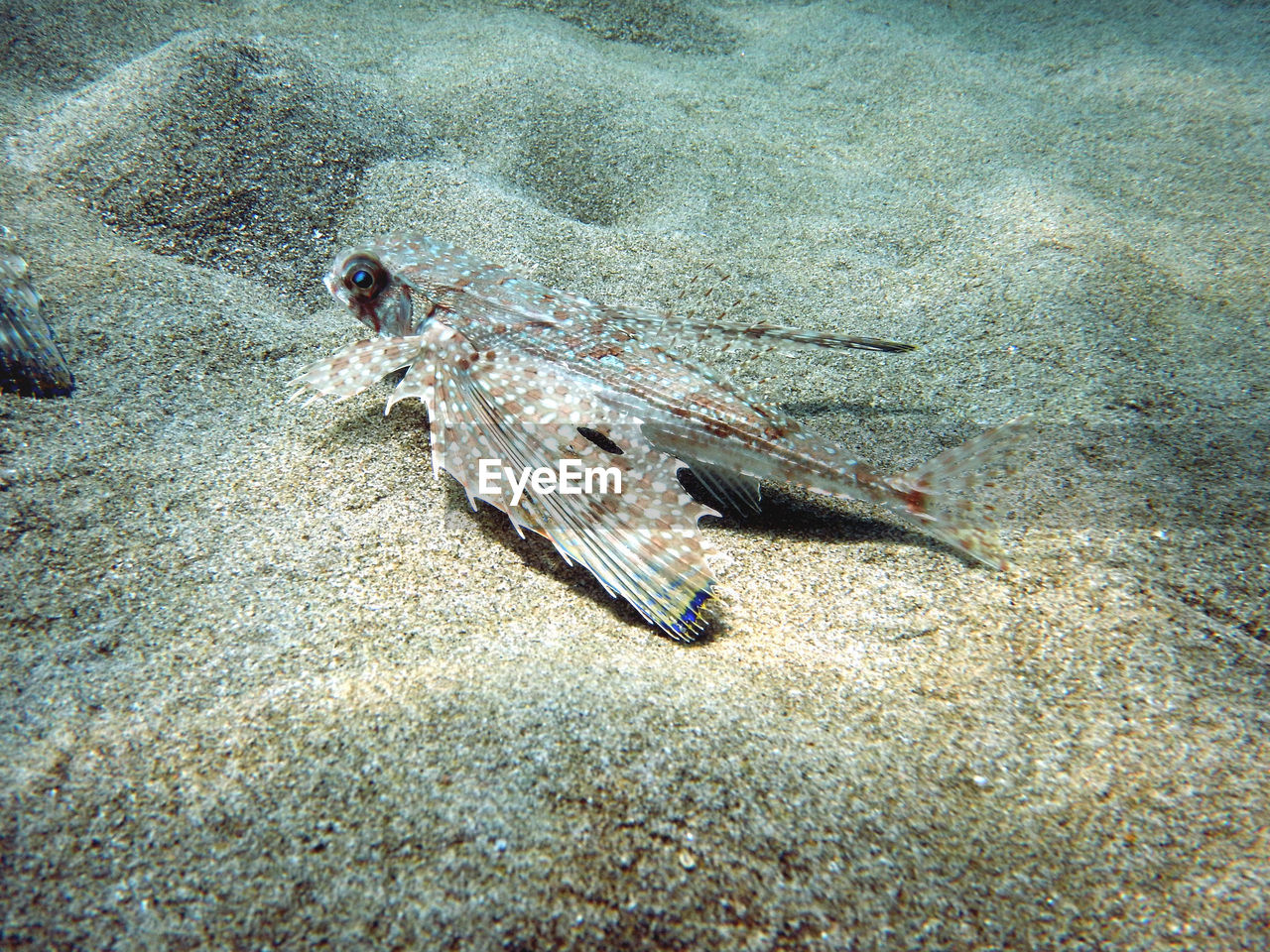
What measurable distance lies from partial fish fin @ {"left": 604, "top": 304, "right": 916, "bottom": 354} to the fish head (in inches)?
41.2

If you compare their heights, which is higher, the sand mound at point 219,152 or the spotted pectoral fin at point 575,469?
the sand mound at point 219,152

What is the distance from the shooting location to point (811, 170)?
5.11 metres

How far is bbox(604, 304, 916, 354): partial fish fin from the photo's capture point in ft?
10.4

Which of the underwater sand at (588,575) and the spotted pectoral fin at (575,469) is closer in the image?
the underwater sand at (588,575)

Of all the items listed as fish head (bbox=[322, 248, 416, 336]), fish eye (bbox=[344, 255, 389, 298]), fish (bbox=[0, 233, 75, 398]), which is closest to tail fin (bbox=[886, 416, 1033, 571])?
fish head (bbox=[322, 248, 416, 336])

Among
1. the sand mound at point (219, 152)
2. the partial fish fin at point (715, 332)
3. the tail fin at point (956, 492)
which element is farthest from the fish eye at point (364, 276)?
the tail fin at point (956, 492)

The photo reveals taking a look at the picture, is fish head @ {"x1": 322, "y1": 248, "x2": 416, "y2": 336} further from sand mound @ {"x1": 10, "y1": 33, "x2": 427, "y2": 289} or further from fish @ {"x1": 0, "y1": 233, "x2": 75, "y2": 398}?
fish @ {"x1": 0, "y1": 233, "x2": 75, "y2": 398}

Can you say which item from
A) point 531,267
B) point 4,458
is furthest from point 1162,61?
point 4,458

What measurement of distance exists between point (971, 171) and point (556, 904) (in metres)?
5.72

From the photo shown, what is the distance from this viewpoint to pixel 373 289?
10.7ft

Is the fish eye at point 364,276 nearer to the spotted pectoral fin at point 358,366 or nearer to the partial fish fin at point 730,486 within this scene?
the spotted pectoral fin at point 358,366

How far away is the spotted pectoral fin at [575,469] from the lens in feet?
8.30

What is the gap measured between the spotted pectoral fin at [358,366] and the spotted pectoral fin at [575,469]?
16 cm

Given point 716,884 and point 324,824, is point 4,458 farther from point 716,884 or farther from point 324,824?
point 716,884
